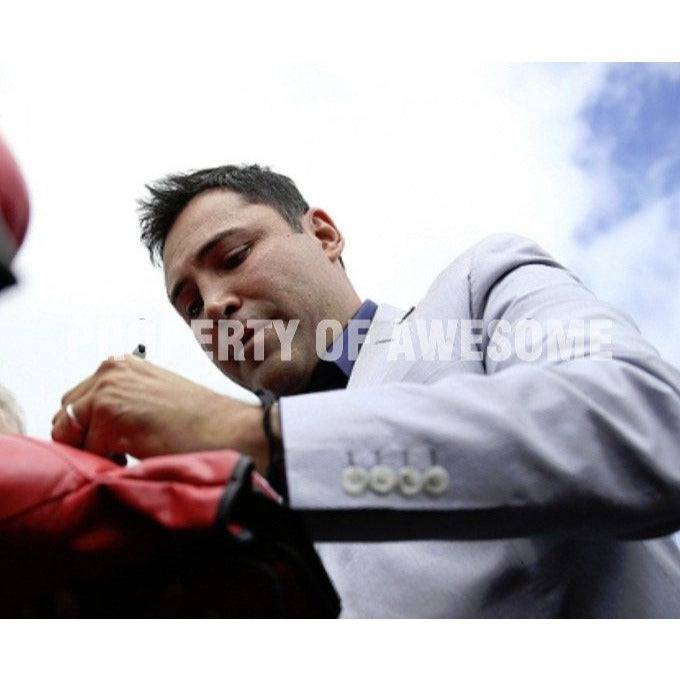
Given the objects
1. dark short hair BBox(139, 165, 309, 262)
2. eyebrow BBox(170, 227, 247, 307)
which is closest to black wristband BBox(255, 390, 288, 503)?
eyebrow BBox(170, 227, 247, 307)

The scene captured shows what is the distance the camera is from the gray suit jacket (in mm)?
734

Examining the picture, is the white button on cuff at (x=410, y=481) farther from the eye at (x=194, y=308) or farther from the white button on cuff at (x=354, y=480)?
the eye at (x=194, y=308)

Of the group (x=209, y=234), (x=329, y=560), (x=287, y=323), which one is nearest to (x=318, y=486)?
(x=329, y=560)

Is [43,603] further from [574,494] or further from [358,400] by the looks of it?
[574,494]

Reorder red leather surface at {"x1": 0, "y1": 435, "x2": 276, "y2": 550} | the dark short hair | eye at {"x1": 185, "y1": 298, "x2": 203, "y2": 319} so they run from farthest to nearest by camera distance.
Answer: the dark short hair
eye at {"x1": 185, "y1": 298, "x2": 203, "y2": 319}
red leather surface at {"x1": 0, "y1": 435, "x2": 276, "y2": 550}

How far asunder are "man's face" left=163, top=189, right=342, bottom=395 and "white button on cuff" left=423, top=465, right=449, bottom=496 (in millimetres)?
767

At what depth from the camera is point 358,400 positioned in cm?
77

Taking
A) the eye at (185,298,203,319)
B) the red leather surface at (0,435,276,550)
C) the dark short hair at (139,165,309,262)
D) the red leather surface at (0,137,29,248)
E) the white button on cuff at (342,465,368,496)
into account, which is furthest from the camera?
the dark short hair at (139,165,309,262)

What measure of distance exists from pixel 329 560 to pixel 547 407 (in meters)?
0.38

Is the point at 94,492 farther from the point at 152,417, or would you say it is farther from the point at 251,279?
the point at 251,279

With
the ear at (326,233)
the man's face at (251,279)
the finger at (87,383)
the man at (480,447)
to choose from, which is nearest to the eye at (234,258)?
the man's face at (251,279)

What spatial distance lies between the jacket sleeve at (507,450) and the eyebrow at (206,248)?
0.83 meters

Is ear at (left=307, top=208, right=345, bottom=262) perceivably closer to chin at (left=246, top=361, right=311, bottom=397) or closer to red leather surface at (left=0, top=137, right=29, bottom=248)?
chin at (left=246, top=361, right=311, bottom=397)

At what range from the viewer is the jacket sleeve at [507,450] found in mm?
731
